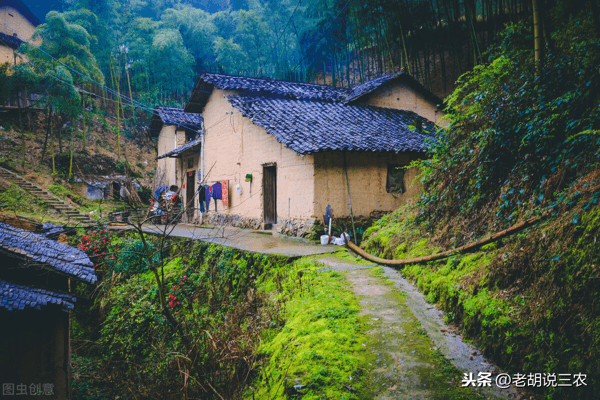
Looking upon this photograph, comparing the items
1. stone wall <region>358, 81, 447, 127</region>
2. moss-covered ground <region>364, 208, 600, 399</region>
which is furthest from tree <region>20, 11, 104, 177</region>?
moss-covered ground <region>364, 208, 600, 399</region>

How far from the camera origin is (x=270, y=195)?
A: 11.7 m

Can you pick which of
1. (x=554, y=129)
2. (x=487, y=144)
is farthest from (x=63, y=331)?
(x=554, y=129)

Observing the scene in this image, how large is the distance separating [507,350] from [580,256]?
89cm

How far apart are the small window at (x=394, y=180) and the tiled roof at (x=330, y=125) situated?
0.86m

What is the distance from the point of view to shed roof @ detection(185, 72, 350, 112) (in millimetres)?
13344

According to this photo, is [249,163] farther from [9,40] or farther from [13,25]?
[13,25]

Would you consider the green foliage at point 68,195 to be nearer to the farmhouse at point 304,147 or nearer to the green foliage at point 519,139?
the farmhouse at point 304,147

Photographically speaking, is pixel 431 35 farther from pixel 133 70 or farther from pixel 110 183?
pixel 133 70

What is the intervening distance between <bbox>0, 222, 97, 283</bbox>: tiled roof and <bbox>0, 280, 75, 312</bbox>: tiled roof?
39cm

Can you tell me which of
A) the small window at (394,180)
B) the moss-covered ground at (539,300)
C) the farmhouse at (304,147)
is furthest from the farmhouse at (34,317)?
the small window at (394,180)

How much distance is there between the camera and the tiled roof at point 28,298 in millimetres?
3789

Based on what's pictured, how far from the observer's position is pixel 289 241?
9.12 m

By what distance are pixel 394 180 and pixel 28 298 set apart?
934cm

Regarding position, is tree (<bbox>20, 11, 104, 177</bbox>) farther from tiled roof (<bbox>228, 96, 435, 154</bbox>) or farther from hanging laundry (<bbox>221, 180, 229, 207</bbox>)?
tiled roof (<bbox>228, 96, 435, 154</bbox>)
